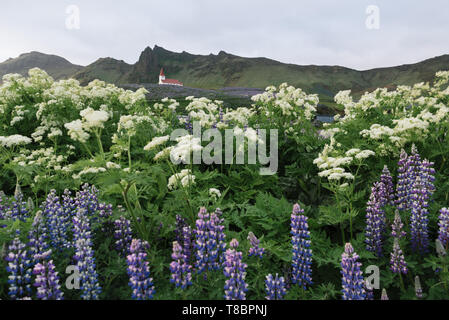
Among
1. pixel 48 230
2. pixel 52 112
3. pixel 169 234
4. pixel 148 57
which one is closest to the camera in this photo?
pixel 48 230

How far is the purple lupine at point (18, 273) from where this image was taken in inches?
93.4

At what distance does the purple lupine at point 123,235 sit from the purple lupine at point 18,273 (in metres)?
0.87

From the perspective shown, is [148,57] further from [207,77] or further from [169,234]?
[169,234]

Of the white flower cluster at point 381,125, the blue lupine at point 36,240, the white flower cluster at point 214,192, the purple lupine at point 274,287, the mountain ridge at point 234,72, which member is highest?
the mountain ridge at point 234,72

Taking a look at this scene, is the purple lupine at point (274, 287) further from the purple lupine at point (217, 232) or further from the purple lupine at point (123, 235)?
the purple lupine at point (123, 235)

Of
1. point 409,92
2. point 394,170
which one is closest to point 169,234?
point 394,170

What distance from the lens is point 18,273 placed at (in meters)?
2.59

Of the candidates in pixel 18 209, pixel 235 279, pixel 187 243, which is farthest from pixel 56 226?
pixel 235 279

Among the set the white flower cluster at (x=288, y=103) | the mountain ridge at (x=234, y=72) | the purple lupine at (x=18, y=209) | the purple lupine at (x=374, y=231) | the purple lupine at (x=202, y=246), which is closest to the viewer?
the purple lupine at (x=202, y=246)

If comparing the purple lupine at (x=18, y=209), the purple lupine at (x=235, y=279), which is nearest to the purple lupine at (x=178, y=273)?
the purple lupine at (x=235, y=279)

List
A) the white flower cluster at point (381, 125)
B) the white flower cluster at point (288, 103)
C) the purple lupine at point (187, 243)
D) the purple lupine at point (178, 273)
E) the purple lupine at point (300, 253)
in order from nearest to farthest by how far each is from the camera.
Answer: the purple lupine at point (178, 273)
the purple lupine at point (300, 253)
the purple lupine at point (187, 243)
the white flower cluster at point (381, 125)
the white flower cluster at point (288, 103)

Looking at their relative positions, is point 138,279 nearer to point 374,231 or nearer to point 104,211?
point 104,211
